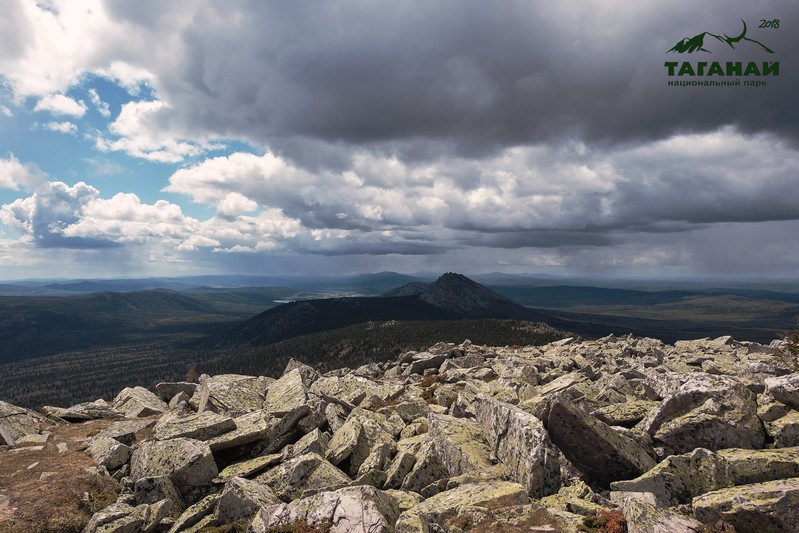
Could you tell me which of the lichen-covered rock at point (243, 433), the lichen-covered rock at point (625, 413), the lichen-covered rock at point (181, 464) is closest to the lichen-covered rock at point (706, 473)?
the lichen-covered rock at point (625, 413)

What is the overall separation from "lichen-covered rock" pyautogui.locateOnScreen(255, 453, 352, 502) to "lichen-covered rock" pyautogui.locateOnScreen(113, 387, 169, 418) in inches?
976

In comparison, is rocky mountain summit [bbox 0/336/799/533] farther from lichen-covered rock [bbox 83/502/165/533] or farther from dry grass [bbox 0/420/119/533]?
dry grass [bbox 0/420/119/533]

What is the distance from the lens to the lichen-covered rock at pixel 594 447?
49.1 feet

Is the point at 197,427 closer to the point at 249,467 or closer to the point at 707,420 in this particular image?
the point at 249,467

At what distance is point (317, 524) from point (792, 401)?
64.4ft

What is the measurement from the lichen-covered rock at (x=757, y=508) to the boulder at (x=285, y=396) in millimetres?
20688

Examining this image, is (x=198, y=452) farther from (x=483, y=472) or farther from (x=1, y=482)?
(x=483, y=472)

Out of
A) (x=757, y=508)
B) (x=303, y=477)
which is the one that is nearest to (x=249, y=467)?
(x=303, y=477)

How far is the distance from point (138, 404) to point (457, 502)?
37.0 metres

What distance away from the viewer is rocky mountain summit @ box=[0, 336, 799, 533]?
12.3 m

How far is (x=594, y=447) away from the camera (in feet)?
50.3

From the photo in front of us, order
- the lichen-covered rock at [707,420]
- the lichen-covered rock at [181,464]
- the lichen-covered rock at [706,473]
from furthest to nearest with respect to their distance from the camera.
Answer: the lichen-covered rock at [181,464] < the lichen-covered rock at [707,420] < the lichen-covered rock at [706,473]

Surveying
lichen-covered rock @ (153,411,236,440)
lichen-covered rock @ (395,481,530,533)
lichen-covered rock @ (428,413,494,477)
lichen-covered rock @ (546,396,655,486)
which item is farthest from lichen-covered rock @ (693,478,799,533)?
lichen-covered rock @ (153,411,236,440)

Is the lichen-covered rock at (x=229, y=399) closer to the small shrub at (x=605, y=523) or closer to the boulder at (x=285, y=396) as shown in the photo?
the boulder at (x=285, y=396)
